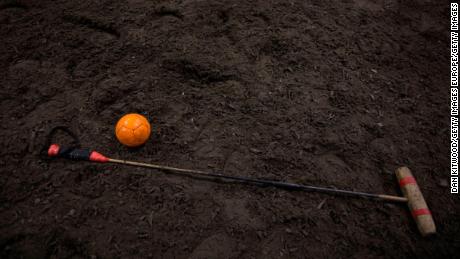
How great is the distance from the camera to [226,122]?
2.71 m

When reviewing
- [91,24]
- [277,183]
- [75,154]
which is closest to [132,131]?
[75,154]

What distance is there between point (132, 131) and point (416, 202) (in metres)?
2.48

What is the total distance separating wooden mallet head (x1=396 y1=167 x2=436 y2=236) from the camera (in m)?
2.16

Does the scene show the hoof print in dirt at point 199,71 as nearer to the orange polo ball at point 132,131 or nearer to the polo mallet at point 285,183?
the orange polo ball at point 132,131

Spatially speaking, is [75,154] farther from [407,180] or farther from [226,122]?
[407,180]

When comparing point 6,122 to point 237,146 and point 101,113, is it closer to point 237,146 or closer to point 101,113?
point 101,113

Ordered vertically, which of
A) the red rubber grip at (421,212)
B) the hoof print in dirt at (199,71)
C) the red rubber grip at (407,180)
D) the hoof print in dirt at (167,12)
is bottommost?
the red rubber grip at (421,212)

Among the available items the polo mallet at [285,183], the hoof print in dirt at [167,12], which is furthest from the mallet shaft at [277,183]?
the hoof print in dirt at [167,12]

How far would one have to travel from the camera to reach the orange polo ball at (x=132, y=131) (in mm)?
2346

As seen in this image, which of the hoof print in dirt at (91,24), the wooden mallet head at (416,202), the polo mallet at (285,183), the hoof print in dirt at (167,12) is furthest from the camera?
the hoof print in dirt at (167,12)

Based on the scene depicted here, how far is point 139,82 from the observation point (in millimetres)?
2871

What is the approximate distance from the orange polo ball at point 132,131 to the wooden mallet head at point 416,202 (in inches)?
91.5

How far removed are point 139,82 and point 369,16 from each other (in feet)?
10.2

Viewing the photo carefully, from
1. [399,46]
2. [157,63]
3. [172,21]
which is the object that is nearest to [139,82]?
[157,63]
